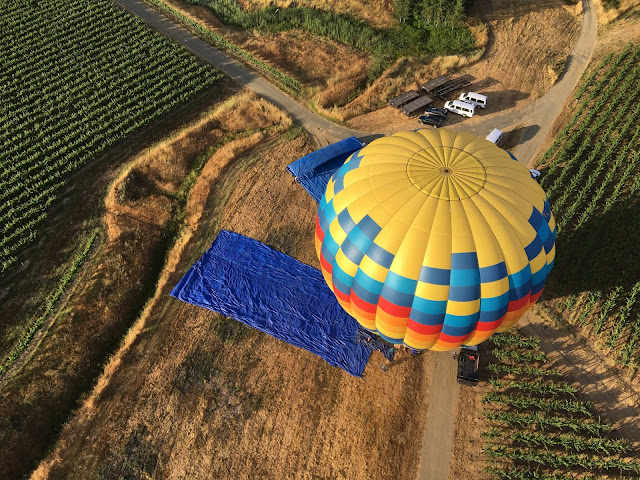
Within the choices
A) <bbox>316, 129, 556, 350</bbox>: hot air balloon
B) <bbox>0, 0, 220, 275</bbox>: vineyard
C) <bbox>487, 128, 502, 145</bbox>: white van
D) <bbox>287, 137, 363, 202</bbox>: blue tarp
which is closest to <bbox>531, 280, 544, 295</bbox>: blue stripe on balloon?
<bbox>316, 129, 556, 350</bbox>: hot air balloon

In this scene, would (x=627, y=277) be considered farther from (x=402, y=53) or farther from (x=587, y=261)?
(x=402, y=53)

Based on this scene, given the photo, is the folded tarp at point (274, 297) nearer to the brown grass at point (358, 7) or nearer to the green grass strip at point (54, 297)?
the green grass strip at point (54, 297)

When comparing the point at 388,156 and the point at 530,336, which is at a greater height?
the point at 388,156

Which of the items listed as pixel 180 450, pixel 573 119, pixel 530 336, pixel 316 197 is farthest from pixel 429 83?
pixel 180 450

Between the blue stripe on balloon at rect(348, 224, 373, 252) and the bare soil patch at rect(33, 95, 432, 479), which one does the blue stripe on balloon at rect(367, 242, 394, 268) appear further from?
the bare soil patch at rect(33, 95, 432, 479)

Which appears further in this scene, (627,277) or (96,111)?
(96,111)

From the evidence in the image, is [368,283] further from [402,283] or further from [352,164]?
[352,164]

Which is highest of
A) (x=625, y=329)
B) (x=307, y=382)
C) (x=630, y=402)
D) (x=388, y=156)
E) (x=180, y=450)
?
(x=388, y=156)
